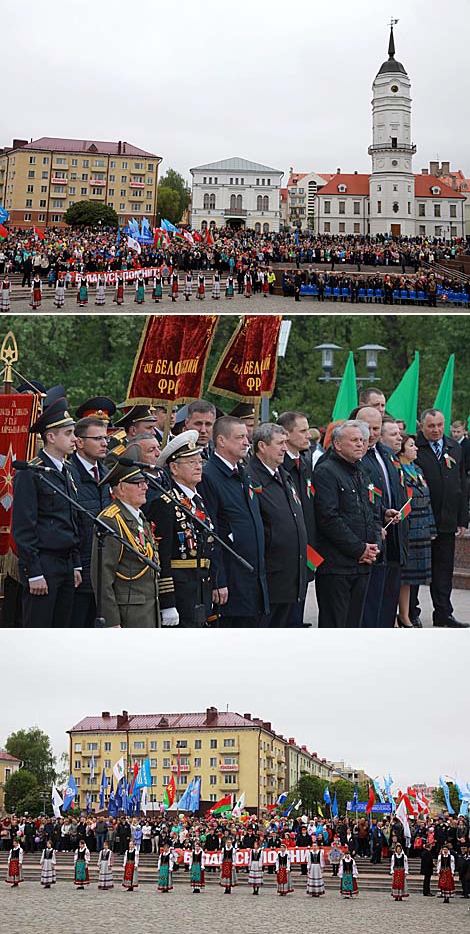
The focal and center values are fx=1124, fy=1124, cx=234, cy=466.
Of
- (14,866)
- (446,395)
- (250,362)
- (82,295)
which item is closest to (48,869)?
(14,866)

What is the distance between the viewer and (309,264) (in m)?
23.3

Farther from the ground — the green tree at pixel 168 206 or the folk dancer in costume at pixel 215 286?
the green tree at pixel 168 206

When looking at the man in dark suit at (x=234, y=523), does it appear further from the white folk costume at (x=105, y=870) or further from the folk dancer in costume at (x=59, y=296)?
the folk dancer in costume at (x=59, y=296)

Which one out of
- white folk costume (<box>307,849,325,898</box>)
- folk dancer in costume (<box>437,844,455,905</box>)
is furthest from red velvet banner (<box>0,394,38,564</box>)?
folk dancer in costume (<box>437,844,455,905</box>)

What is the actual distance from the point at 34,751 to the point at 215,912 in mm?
30218

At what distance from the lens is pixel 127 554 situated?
32.8 ft

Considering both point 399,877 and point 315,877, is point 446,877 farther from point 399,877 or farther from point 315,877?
point 315,877

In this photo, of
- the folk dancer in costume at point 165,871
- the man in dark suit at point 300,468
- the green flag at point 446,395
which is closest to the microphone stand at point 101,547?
the man in dark suit at point 300,468

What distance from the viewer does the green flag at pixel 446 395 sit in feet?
41.7

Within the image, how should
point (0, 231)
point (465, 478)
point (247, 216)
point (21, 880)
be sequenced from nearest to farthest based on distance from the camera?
point (465, 478) → point (21, 880) → point (0, 231) → point (247, 216)

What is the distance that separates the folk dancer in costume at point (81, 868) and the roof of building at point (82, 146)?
56.6 ft

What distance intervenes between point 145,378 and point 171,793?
35.8ft

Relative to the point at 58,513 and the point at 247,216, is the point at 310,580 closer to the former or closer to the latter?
the point at 58,513

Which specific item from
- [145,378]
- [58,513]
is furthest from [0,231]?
[58,513]
